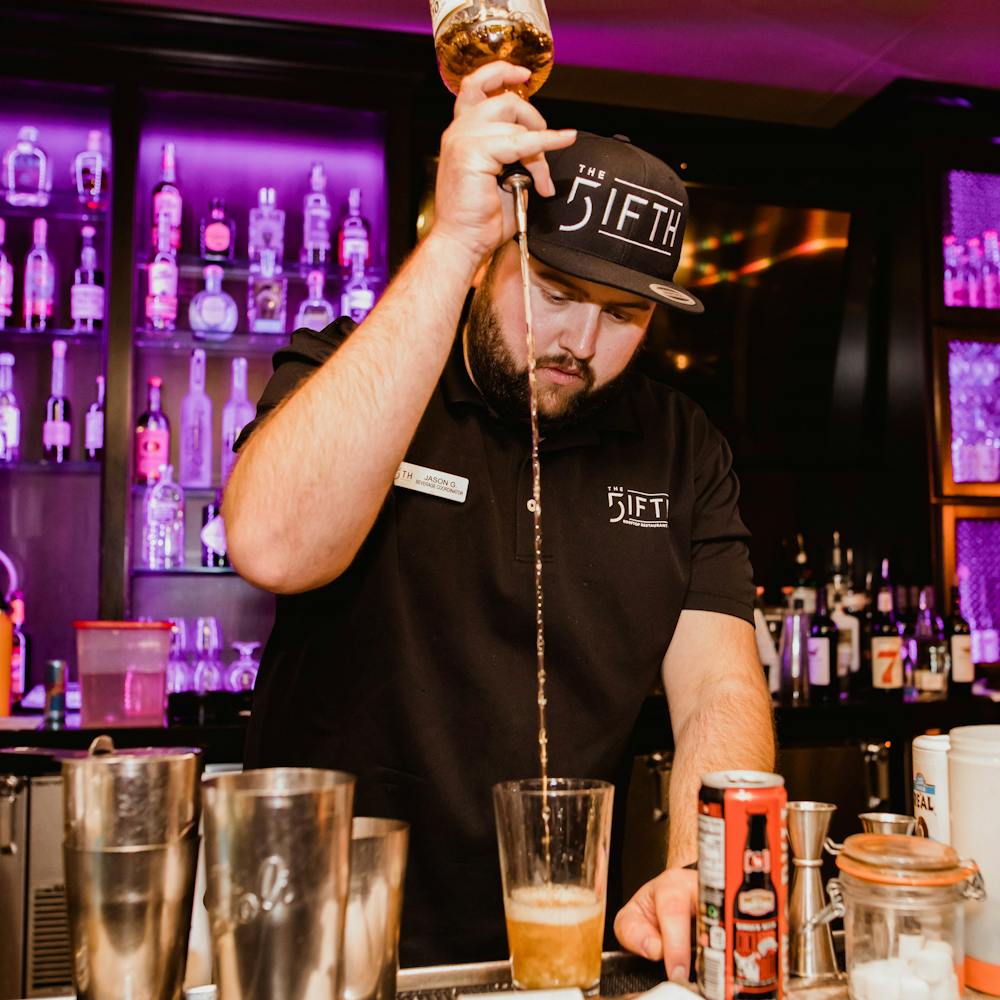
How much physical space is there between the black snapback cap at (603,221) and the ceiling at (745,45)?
2.05 meters

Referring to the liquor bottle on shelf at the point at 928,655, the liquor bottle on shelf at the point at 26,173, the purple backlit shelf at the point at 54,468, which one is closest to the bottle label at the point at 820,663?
the liquor bottle on shelf at the point at 928,655

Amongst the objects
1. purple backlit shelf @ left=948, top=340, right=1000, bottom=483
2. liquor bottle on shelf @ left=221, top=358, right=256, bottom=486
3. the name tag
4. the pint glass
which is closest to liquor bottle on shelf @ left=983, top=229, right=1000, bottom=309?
purple backlit shelf @ left=948, top=340, right=1000, bottom=483

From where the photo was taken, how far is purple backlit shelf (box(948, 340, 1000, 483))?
364 centimetres

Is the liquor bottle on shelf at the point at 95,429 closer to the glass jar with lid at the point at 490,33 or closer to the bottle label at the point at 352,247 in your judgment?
the bottle label at the point at 352,247

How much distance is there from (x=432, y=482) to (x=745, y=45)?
2.62m

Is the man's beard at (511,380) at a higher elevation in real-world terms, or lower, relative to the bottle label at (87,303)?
lower

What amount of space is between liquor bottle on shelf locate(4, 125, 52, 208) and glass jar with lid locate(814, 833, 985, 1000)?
124 inches

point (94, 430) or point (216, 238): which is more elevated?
point (216, 238)

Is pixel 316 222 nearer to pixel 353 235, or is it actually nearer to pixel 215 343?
pixel 353 235

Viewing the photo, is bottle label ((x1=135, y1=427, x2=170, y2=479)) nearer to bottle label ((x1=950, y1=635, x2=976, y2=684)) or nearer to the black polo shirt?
the black polo shirt

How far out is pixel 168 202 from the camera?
10.6 ft

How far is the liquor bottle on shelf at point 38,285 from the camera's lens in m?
3.18

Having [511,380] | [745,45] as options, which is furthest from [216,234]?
[511,380]

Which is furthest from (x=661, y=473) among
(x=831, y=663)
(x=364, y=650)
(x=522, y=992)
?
(x=831, y=663)
